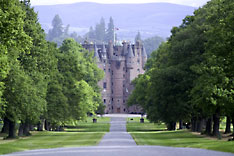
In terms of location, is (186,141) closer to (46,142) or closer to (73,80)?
(46,142)

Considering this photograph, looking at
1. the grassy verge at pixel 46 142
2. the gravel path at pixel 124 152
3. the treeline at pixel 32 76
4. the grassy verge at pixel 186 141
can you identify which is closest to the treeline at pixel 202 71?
the grassy verge at pixel 186 141

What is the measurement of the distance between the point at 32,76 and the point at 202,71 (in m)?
17.3

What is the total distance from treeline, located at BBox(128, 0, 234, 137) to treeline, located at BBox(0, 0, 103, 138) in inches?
480

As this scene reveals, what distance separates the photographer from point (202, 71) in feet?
165

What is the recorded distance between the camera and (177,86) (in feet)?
198

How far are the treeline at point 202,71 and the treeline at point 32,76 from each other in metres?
12.2

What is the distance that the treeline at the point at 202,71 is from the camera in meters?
45.9

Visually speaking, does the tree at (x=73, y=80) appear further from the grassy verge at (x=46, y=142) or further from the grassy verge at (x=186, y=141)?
the grassy verge at (x=186, y=141)

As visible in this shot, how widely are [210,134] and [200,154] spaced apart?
104 ft

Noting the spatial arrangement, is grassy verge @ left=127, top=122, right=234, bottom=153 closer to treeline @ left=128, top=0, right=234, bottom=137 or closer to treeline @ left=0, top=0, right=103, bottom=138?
treeline @ left=128, top=0, right=234, bottom=137

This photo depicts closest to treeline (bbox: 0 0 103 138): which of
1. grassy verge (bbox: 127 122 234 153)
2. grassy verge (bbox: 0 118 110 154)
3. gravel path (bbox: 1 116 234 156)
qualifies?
grassy verge (bbox: 0 118 110 154)

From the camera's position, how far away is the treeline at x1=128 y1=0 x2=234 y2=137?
45.9 m

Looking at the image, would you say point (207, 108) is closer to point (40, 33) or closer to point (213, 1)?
point (213, 1)

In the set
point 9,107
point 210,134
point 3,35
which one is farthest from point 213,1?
point 3,35
